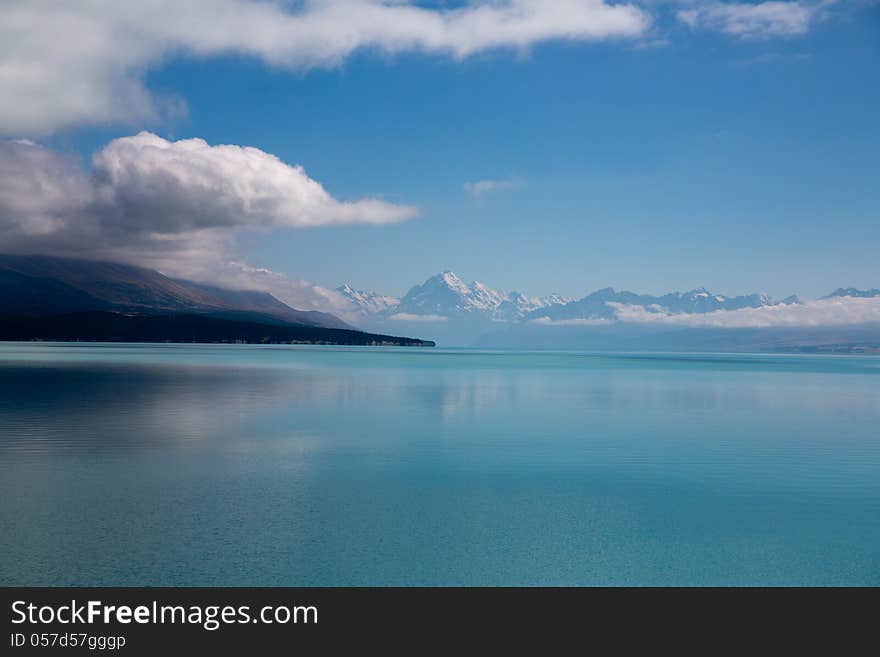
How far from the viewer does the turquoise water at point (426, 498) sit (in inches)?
544

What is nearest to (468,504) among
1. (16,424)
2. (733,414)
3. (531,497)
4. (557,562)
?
(531,497)

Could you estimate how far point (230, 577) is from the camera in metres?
13.0

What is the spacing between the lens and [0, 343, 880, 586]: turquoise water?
544 inches

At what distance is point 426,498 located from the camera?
63.9 feet

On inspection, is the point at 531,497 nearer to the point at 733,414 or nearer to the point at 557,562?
the point at 557,562

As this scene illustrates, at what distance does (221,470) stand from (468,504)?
27.6 ft
